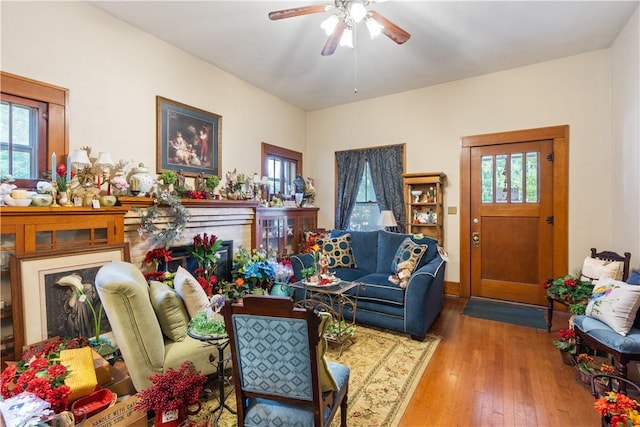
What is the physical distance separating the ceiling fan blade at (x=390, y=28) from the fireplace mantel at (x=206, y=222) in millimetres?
2518

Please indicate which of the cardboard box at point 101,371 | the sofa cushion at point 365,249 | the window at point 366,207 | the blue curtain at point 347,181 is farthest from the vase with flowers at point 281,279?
the cardboard box at point 101,371

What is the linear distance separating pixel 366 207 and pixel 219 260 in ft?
9.08

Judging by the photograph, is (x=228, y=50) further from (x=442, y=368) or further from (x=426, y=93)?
(x=442, y=368)

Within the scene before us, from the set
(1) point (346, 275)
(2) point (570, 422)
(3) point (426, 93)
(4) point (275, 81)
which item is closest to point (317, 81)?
(4) point (275, 81)

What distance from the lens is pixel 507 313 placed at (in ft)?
12.5

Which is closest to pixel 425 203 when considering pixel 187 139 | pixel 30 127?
pixel 187 139

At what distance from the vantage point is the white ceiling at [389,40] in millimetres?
2867

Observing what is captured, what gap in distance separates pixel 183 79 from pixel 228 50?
0.66 metres

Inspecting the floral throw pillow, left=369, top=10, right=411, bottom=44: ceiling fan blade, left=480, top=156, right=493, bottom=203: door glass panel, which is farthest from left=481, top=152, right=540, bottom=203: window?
left=369, top=10, right=411, bottom=44: ceiling fan blade

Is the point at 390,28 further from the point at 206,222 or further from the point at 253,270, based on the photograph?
the point at 253,270

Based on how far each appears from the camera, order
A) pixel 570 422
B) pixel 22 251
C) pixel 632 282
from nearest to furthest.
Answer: pixel 570 422 < pixel 22 251 < pixel 632 282

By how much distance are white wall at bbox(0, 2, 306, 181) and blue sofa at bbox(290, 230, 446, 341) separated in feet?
7.47

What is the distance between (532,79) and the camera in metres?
4.03

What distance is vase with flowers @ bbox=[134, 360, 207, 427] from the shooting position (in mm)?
1466
